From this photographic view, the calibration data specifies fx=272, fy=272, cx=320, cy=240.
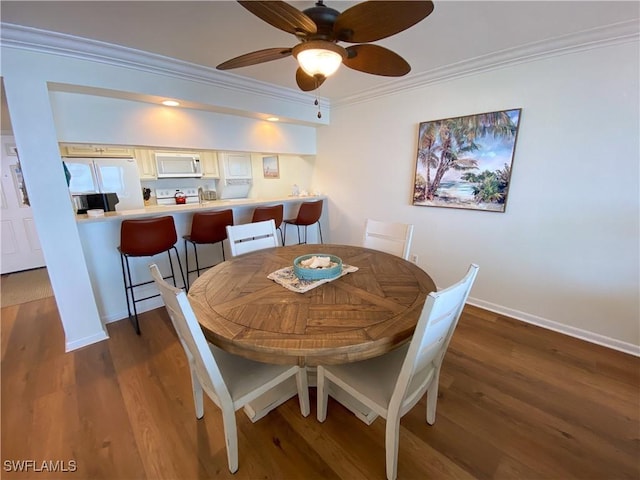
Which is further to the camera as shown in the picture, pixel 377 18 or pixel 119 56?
pixel 119 56

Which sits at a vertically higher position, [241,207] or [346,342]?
[241,207]

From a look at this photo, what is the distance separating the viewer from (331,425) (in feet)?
4.89

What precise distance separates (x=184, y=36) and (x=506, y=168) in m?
2.72

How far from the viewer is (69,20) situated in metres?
1.68

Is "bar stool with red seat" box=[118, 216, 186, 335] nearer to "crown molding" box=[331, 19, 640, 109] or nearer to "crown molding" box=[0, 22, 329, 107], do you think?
"crown molding" box=[0, 22, 329, 107]

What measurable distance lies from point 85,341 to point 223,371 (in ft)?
5.83

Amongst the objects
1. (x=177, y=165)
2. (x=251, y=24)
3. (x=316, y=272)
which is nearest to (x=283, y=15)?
A: (x=251, y=24)

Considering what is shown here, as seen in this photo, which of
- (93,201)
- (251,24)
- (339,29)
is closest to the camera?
(339,29)

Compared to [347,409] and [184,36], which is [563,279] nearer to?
[347,409]

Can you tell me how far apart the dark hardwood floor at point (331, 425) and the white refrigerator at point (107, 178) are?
2.21 meters

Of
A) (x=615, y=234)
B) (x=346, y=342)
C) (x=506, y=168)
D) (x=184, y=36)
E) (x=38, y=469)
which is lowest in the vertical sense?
(x=38, y=469)

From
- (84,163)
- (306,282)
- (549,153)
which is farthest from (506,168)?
(84,163)

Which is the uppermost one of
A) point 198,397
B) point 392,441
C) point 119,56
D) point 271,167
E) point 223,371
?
point 119,56

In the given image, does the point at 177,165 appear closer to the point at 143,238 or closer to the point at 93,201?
the point at 93,201
